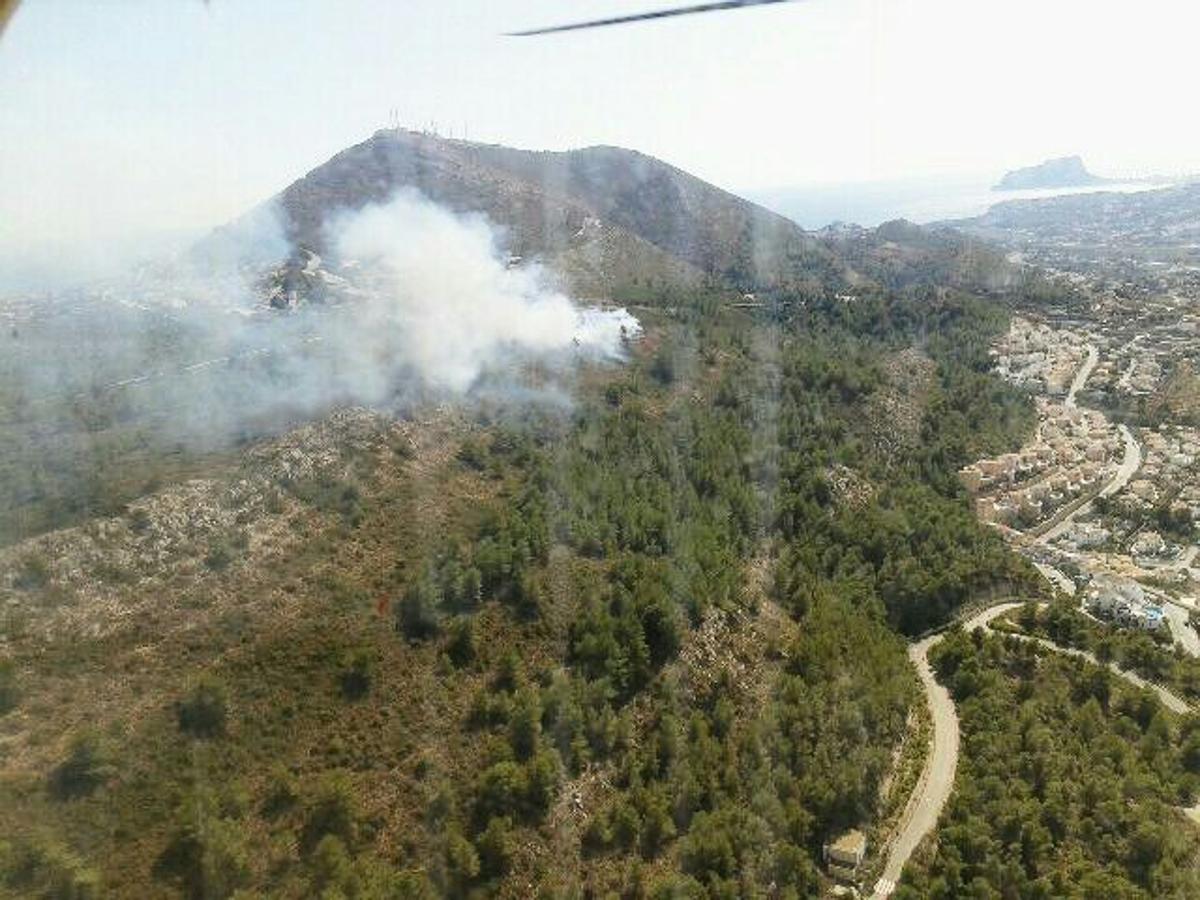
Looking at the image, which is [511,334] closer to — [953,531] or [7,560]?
[953,531]

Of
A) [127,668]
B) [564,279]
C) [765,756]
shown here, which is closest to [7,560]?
[127,668]

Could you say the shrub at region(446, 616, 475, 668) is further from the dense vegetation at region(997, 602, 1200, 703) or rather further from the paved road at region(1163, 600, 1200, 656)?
the paved road at region(1163, 600, 1200, 656)

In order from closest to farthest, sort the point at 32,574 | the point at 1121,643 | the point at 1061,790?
the point at 32,574 < the point at 1061,790 < the point at 1121,643

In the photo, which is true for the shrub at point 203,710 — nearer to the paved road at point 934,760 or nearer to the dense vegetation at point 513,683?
the dense vegetation at point 513,683

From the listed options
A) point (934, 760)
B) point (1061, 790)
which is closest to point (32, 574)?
point (934, 760)

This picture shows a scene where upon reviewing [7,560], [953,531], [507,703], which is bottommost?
[953,531]

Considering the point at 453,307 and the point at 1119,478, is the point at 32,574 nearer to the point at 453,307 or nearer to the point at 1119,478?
the point at 453,307
